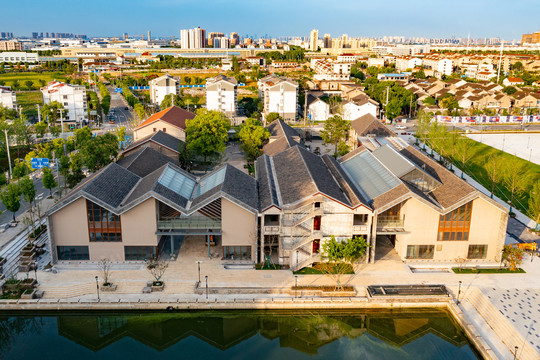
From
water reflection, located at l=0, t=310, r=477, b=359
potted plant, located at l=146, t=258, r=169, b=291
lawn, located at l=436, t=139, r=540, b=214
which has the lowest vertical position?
water reflection, located at l=0, t=310, r=477, b=359

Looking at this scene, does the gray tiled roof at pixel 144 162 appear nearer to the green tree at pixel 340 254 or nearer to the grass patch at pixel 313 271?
the grass patch at pixel 313 271

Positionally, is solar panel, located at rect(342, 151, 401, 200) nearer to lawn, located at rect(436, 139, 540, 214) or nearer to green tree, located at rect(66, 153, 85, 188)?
lawn, located at rect(436, 139, 540, 214)

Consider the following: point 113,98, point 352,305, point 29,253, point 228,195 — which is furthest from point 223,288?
point 113,98

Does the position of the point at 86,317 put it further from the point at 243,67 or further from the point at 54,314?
the point at 243,67

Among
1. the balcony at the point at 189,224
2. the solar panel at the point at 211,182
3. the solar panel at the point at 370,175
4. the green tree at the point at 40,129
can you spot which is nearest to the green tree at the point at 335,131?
the solar panel at the point at 370,175

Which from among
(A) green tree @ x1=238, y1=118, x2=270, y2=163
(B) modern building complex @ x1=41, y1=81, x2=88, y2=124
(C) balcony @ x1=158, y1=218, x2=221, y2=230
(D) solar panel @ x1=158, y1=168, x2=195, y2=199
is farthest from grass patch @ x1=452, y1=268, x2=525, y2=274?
(B) modern building complex @ x1=41, y1=81, x2=88, y2=124
